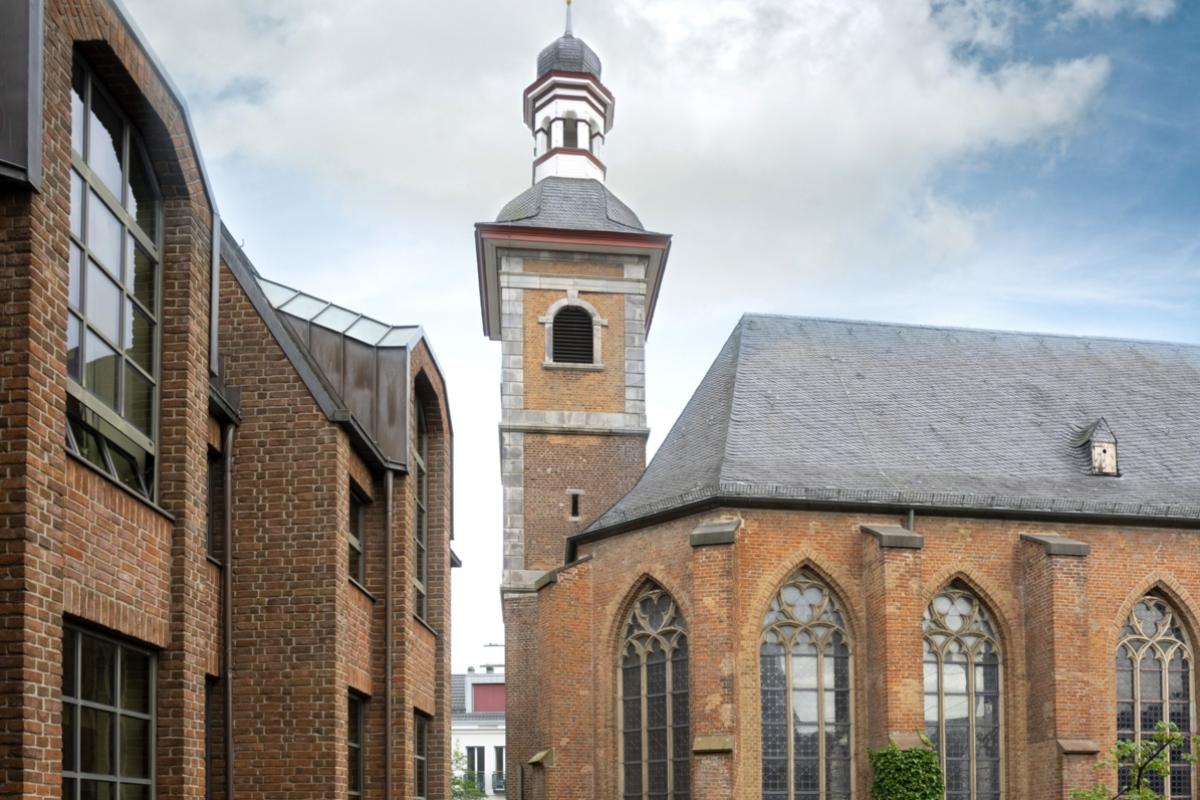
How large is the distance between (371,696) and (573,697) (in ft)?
35.5

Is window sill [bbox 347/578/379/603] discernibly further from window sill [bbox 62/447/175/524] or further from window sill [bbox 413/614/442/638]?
window sill [bbox 62/447/175/524]

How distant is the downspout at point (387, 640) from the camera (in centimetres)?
1741

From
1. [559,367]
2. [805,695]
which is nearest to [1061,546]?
[805,695]

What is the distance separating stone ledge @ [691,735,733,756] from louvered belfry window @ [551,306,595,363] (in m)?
10.5

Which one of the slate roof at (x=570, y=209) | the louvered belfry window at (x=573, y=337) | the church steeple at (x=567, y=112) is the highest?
the church steeple at (x=567, y=112)

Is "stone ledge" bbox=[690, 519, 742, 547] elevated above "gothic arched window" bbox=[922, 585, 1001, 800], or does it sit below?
above

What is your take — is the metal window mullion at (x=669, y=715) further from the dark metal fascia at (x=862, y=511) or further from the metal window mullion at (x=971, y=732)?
the metal window mullion at (x=971, y=732)

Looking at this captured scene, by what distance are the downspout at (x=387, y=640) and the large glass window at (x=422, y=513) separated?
2095mm

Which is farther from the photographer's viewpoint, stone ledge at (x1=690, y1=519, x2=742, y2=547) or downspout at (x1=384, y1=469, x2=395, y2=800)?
stone ledge at (x1=690, y1=519, x2=742, y2=547)

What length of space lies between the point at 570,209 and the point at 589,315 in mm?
2686

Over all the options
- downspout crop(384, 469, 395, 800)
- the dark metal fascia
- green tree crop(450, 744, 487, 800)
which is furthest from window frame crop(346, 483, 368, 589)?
green tree crop(450, 744, 487, 800)

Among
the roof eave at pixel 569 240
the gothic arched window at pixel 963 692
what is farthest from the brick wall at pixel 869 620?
the roof eave at pixel 569 240

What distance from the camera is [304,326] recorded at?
17.5 meters

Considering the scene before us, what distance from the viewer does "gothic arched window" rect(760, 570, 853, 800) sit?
2669 centimetres
